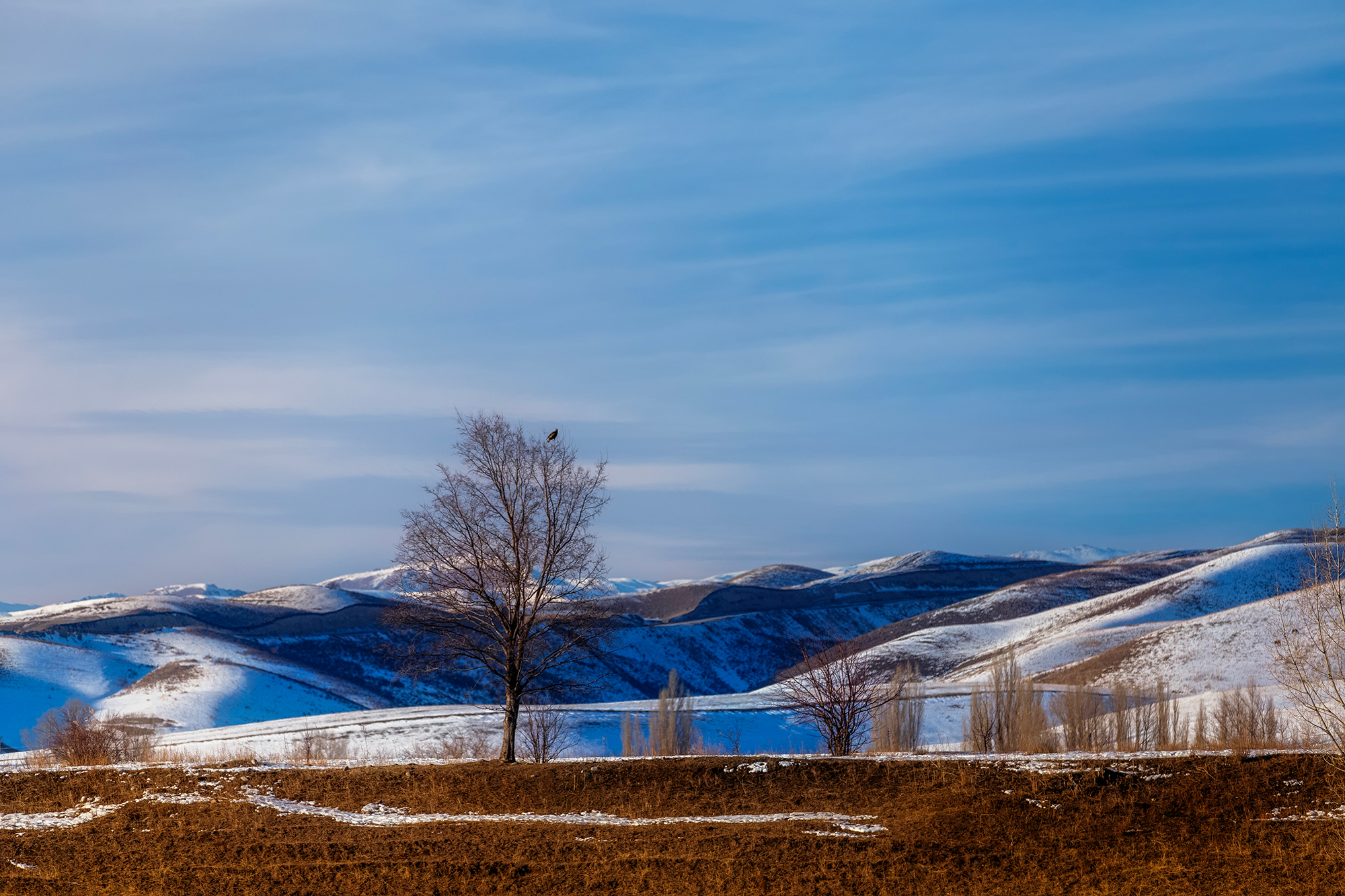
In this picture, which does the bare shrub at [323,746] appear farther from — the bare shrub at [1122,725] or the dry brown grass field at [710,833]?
the bare shrub at [1122,725]

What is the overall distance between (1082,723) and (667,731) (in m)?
Answer: 13.8

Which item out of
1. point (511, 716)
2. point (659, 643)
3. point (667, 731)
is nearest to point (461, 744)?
point (667, 731)

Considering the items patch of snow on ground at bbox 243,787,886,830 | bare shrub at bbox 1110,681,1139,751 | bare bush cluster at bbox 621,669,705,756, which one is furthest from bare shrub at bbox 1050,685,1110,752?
patch of snow on ground at bbox 243,787,886,830

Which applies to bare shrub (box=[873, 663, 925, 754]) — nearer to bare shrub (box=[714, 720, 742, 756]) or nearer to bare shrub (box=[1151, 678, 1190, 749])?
bare shrub (box=[1151, 678, 1190, 749])

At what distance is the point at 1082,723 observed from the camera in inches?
1391

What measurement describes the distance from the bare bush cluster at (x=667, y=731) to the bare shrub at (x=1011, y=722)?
9.38 m

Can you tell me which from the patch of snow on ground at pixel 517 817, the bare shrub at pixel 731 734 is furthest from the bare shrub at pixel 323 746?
the patch of snow on ground at pixel 517 817

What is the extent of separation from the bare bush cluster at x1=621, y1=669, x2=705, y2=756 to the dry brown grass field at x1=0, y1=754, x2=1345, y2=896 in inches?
500

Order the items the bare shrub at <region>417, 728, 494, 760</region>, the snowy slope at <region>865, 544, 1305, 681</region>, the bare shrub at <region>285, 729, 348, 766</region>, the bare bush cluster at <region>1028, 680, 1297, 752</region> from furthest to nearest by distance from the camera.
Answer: the snowy slope at <region>865, 544, 1305, 681</region> → the bare shrub at <region>285, 729, 348, 766</region> → the bare shrub at <region>417, 728, 494, 760</region> → the bare bush cluster at <region>1028, 680, 1297, 752</region>

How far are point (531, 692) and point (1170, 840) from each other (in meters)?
13.9

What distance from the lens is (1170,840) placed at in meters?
16.7

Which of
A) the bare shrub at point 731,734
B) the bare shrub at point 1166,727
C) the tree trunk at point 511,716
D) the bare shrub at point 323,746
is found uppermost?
the tree trunk at point 511,716

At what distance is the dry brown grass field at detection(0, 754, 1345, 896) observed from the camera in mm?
14844

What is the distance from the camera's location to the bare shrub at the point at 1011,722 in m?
34.3
